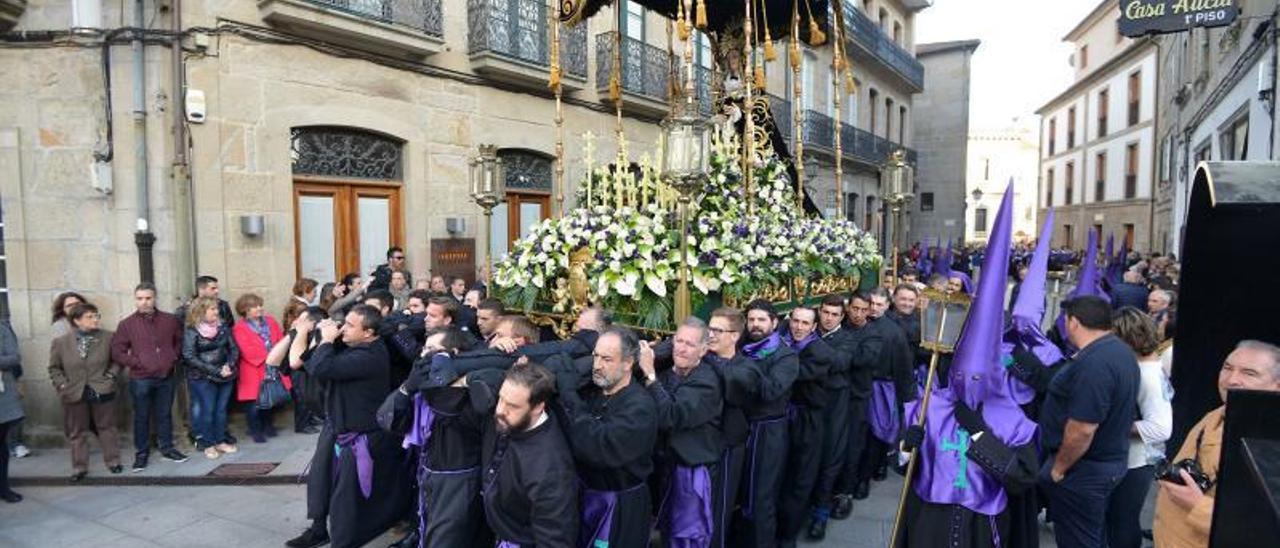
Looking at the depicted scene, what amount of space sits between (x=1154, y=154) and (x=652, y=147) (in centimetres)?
2266

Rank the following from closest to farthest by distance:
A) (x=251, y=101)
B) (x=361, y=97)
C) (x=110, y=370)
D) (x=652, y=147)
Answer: (x=110, y=370)
(x=251, y=101)
(x=361, y=97)
(x=652, y=147)

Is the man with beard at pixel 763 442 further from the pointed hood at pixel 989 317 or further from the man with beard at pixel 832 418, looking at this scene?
the pointed hood at pixel 989 317

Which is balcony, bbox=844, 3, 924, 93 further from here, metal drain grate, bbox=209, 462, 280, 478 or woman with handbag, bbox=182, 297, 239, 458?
metal drain grate, bbox=209, 462, 280, 478

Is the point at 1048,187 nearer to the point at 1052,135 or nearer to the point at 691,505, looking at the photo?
the point at 1052,135

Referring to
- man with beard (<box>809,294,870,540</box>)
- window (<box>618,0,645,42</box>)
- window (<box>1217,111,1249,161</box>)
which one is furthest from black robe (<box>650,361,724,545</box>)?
window (<box>1217,111,1249,161</box>)

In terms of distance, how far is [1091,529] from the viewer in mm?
3924

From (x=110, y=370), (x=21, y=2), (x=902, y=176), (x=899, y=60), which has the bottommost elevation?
(x=110, y=370)

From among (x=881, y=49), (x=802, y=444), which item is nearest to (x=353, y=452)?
(x=802, y=444)

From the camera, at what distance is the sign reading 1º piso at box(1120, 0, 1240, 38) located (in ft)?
29.4

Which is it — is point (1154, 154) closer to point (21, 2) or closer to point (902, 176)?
A: point (902, 176)

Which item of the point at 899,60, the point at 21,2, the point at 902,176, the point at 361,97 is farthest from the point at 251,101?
the point at 899,60

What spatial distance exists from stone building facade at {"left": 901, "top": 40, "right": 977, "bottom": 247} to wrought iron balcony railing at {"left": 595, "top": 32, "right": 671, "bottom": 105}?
21.5m

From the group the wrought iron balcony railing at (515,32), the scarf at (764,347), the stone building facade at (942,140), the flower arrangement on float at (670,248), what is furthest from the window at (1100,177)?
the scarf at (764,347)

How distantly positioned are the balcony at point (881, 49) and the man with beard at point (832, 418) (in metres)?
16.9
